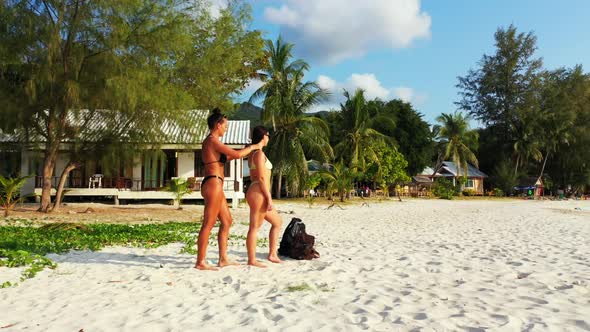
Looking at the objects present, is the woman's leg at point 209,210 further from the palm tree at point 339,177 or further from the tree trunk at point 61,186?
the palm tree at point 339,177

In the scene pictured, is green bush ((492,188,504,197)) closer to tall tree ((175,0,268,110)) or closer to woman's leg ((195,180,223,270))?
tall tree ((175,0,268,110))

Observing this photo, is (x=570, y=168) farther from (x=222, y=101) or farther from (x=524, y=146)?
(x=222, y=101)

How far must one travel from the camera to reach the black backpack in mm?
6098

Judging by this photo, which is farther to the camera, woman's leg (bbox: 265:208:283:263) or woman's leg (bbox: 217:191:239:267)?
woman's leg (bbox: 265:208:283:263)

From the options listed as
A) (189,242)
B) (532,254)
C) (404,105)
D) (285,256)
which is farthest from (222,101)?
(404,105)

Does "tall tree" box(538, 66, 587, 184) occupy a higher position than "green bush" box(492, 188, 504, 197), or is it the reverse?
"tall tree" box(538, 66, 587, 184)

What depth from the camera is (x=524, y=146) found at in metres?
46.7

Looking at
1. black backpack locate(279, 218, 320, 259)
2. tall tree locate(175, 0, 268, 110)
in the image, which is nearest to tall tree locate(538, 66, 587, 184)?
tall tree locate(175, 0, 268, 110)

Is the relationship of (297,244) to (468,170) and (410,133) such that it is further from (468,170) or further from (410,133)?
(468,170)

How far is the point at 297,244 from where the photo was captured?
6.13 metres

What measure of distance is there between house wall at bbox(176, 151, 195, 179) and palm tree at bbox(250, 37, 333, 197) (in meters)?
7.13

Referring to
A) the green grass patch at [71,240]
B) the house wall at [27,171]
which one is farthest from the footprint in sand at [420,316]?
the house wall at [27,171]

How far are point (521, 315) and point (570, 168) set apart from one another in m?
56.2

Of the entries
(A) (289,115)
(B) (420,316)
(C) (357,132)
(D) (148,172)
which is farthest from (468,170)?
(B) (420,316)
